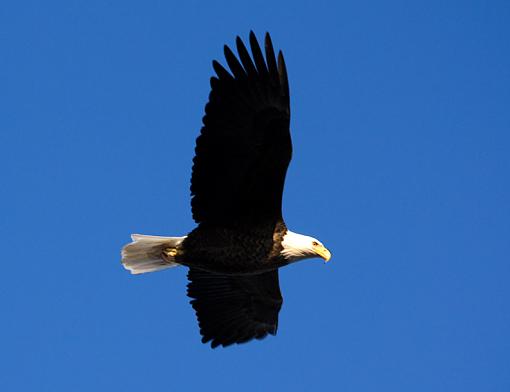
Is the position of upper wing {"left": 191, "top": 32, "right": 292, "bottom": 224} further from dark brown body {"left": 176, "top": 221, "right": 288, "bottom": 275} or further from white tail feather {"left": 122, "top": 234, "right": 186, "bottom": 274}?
white tail feather {"left": 122, "top": 234, "right": 186, "bottom": 274}

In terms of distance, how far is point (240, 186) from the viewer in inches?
377

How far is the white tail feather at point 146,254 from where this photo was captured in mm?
10172

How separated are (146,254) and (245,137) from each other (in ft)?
6.36

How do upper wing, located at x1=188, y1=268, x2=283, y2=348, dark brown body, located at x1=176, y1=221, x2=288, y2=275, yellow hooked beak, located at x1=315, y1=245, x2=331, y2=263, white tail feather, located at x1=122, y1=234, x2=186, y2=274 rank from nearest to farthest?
dark brown body, located at x1=176, y1=221, x2=288, y2=275
yellow hooked beak, located at x1=315, y1=245, x2=331, y2=263
white tail feather, located at x1=122, y1=234, x2=186, y2=274
upper wing, located at x1=188, y1=268, x2=283, y2=348

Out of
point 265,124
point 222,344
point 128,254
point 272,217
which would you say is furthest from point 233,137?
point 222,344

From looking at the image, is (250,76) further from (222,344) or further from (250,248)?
(222,344)

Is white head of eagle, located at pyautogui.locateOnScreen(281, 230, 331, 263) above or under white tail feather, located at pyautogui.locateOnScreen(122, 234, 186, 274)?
under

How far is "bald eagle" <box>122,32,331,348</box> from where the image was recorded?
9195 mm

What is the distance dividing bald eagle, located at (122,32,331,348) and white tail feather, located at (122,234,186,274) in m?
0.01

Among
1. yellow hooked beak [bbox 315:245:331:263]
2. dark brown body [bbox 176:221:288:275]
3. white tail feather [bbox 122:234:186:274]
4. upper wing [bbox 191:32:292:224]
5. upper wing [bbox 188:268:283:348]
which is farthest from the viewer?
upper wing [bbox 188:268:283:348]

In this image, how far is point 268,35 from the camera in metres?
9.10

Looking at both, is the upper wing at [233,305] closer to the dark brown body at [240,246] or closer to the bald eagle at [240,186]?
the bald eagle at [240,186]

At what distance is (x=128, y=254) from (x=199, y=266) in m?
0.99

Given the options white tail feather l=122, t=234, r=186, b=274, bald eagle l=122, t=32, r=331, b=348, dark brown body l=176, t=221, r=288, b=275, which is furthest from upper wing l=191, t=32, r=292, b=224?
white tail feather l=122, t=234, r=186, b=274
